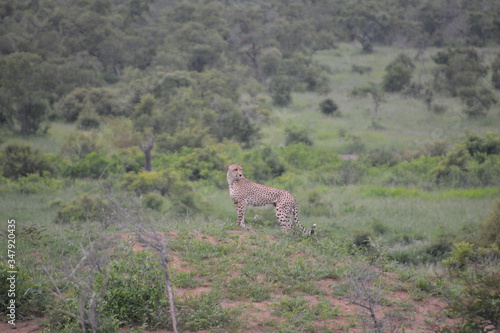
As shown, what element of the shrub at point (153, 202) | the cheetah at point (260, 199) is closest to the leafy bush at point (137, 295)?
the cheetah at point (260, 199)

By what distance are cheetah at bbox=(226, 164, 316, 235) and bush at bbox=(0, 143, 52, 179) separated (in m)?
11.3

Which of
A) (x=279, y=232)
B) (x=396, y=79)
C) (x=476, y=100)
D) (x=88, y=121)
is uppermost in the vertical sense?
(x=279, y=232)

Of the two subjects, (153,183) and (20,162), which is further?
(20,162)

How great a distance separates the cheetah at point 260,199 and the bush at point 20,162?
11.3m

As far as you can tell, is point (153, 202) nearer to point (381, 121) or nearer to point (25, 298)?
point (25, 298)

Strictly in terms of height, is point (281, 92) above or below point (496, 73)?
below

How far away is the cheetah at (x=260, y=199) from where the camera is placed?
9.93 metres

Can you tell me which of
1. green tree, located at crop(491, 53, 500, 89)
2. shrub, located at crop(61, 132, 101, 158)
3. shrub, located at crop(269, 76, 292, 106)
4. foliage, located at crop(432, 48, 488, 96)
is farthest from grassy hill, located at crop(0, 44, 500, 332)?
green tree, located at crop(491, 53, 500, 89)

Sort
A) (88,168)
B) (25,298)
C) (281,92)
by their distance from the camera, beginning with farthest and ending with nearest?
(281,92), (88,168), (25,298)

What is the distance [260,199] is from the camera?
10.1 metres

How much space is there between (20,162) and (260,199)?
1241 cm

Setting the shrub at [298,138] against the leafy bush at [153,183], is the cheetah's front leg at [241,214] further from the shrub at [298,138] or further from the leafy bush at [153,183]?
the shrub at [298,138]

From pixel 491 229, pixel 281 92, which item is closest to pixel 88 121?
pixel 281 92

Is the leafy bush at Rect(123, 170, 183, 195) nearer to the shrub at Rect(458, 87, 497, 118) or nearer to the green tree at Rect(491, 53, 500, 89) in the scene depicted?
the shrub at Rect(458, 87, 497, 118)
